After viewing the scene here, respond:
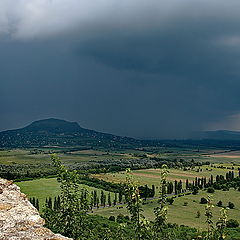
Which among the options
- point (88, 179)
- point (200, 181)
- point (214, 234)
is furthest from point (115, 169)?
point (214, 234)

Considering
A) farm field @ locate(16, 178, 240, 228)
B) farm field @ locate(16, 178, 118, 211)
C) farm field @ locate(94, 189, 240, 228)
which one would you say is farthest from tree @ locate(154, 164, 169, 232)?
farm field @ locate(16, 178, 118, 211)

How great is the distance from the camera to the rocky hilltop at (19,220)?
7145 millimetres

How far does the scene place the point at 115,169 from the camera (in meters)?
169

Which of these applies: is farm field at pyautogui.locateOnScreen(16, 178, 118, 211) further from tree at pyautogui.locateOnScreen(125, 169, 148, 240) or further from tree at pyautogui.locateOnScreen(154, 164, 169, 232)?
tree at pyautogui.locateOnScreen(125, 169, 148, 240)

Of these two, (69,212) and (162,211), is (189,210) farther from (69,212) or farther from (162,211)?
(69,212)

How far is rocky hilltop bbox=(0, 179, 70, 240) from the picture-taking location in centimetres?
714

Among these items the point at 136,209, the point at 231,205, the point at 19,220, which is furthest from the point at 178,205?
the point at 19,220

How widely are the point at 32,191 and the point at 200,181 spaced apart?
77.0 meters

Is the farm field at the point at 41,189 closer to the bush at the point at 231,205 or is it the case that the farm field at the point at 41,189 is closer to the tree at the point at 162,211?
the bush at the point at 231,205

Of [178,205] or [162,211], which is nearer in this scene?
[162,211]

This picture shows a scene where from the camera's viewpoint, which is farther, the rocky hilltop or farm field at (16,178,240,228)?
farm field at (16,178,240,228)

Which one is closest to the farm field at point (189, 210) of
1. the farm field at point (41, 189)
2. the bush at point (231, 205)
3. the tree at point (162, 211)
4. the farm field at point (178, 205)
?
the farm field at point (178, 205)

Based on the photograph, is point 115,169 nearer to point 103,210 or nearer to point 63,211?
point 103,210

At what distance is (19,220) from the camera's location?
8289mm
